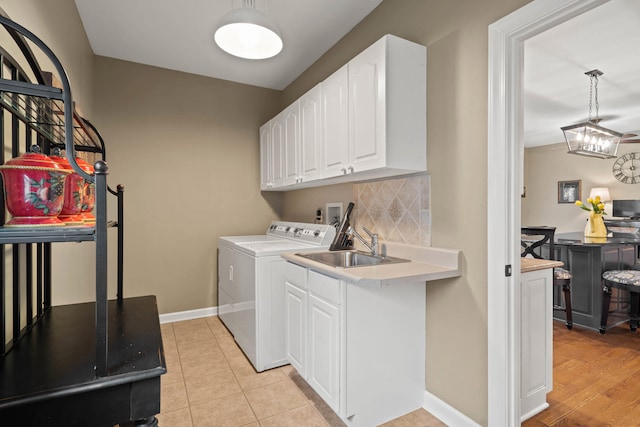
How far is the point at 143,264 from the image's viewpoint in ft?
11.0

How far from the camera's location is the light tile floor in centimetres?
186

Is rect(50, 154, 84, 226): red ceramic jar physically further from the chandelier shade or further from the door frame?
the chandelier shade

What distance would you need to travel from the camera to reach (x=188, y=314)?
3.54m

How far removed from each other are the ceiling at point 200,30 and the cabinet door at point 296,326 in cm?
202

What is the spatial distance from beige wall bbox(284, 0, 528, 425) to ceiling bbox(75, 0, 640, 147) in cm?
76

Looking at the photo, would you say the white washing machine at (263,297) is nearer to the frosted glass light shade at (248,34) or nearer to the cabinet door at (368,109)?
the cabinet door at (368,109)

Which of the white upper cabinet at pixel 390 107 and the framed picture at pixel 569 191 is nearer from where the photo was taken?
the white upper cabinet at pixel 390 107

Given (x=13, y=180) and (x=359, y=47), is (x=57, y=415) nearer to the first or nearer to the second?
(x=13, y=180)

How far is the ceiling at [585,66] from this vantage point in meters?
2.36

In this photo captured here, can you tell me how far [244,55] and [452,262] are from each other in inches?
70.1

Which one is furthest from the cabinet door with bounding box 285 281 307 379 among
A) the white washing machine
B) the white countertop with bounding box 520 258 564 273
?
the white countertop with bounding box 520 258 564 273

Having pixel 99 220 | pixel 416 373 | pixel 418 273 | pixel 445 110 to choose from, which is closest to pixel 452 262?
pixel 418 273

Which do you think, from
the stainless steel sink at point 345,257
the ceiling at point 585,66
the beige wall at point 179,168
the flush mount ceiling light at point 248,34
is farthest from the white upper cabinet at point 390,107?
the beige wall at point 179,168

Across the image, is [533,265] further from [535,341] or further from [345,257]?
[345,257]
